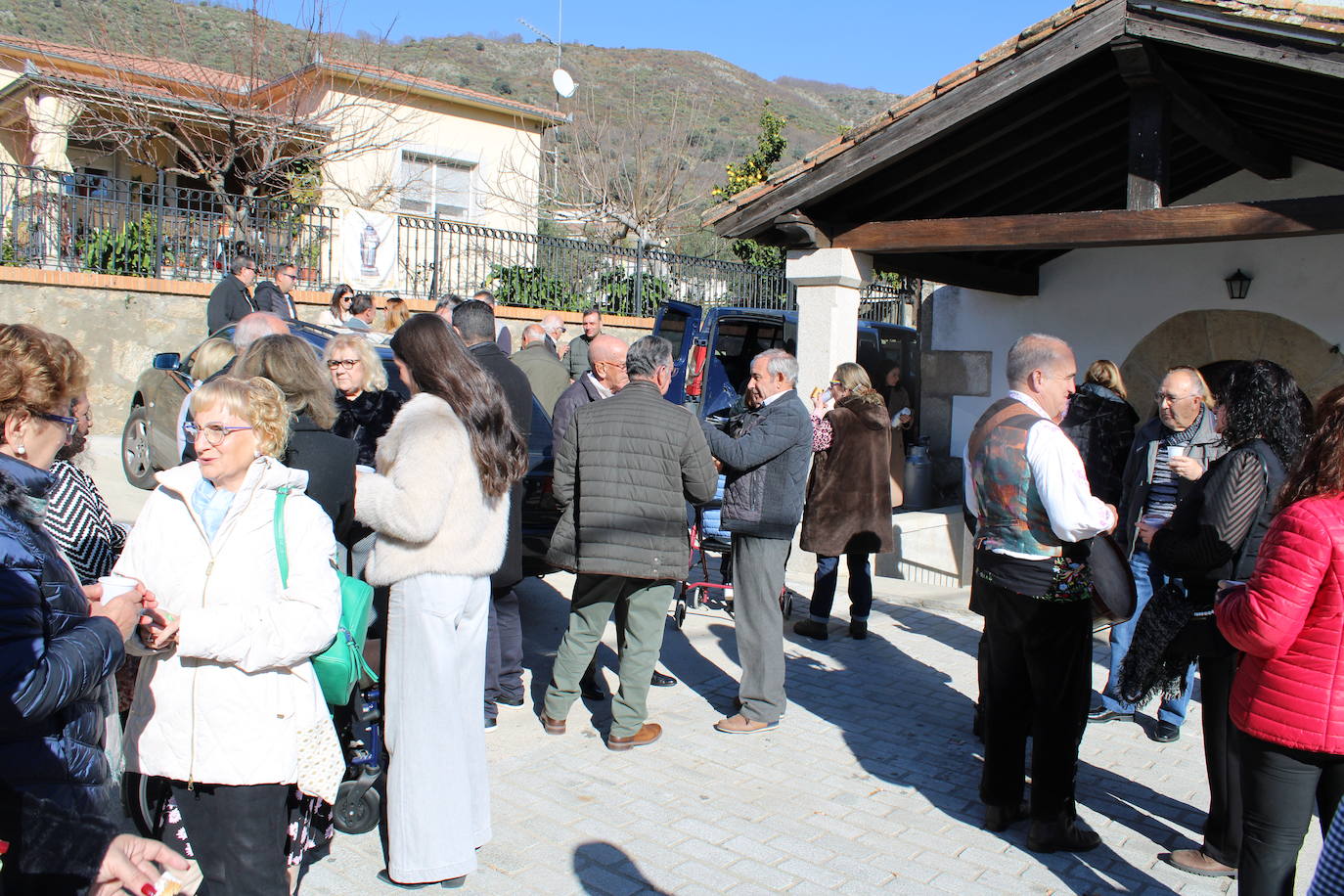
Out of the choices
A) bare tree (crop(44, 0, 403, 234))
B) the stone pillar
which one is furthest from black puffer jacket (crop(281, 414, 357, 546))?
bare tree (crop(44, 0, 403, 234))

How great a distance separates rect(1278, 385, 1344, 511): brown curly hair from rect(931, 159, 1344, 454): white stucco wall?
6.02m

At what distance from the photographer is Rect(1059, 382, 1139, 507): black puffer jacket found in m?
6.11

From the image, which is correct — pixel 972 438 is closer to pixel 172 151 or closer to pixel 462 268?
pixel 462 268

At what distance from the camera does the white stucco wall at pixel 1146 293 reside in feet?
26.1

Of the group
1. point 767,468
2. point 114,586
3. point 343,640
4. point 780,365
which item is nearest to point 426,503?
point 343,640

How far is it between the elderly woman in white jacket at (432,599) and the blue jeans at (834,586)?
3388mm

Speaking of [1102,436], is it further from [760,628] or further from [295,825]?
[295,825]

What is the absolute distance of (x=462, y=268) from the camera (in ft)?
53.8

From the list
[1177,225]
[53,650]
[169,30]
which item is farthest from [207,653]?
[169,30]

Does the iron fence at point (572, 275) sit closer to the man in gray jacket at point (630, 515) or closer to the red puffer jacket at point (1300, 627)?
the man in gray jacket at point (630, 515)

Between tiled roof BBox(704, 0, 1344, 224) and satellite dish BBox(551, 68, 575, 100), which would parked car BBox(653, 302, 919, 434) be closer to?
tiled roof BBox(704, 0, 1344, 224)

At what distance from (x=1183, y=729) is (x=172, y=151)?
19.7 metres

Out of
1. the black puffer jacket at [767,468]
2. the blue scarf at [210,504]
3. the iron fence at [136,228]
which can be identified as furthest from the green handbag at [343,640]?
the iron fence at [136,228]

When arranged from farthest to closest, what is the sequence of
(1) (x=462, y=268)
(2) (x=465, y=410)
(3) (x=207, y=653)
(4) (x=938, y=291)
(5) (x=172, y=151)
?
(5) (x=172, y=151) < (1) (x=462, y=268) < (4) (x=938, y=291) < (2) (x=465, y=410) < (3) (x=207, y=653)
